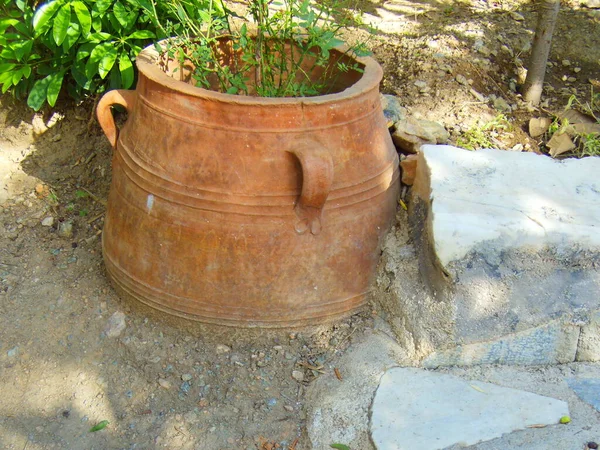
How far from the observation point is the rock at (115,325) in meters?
2.58

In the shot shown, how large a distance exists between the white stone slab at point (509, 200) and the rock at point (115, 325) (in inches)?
46.8

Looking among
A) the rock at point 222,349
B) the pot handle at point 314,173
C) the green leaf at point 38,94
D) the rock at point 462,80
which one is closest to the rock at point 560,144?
the rock at point 462,80

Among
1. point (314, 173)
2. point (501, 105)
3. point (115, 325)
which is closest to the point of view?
point (314, 173)

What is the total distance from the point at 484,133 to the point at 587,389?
4.67 ft

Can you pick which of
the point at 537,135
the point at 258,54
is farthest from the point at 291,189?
the point at 537,135

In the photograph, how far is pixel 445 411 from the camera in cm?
218

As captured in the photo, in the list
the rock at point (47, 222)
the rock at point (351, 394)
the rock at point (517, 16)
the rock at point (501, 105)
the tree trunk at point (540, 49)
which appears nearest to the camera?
the rock at point (351, 394)

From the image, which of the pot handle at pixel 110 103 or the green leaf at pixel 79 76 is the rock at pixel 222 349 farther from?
the green leaf at pixel 79 76

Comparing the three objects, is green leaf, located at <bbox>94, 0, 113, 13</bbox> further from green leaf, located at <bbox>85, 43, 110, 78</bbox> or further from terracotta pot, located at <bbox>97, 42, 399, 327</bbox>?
terracotta pot, located at <bbox>97, 42, 399, 327</bbox>

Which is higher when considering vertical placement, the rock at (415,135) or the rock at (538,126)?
the rock at (415,135)

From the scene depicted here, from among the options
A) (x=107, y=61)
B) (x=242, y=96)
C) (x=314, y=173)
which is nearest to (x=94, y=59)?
(x=107, y=61)

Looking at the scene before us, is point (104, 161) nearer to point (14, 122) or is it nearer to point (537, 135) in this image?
point (14, 122)

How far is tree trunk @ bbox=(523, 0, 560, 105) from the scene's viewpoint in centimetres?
339

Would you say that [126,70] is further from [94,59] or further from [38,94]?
[38,94]
